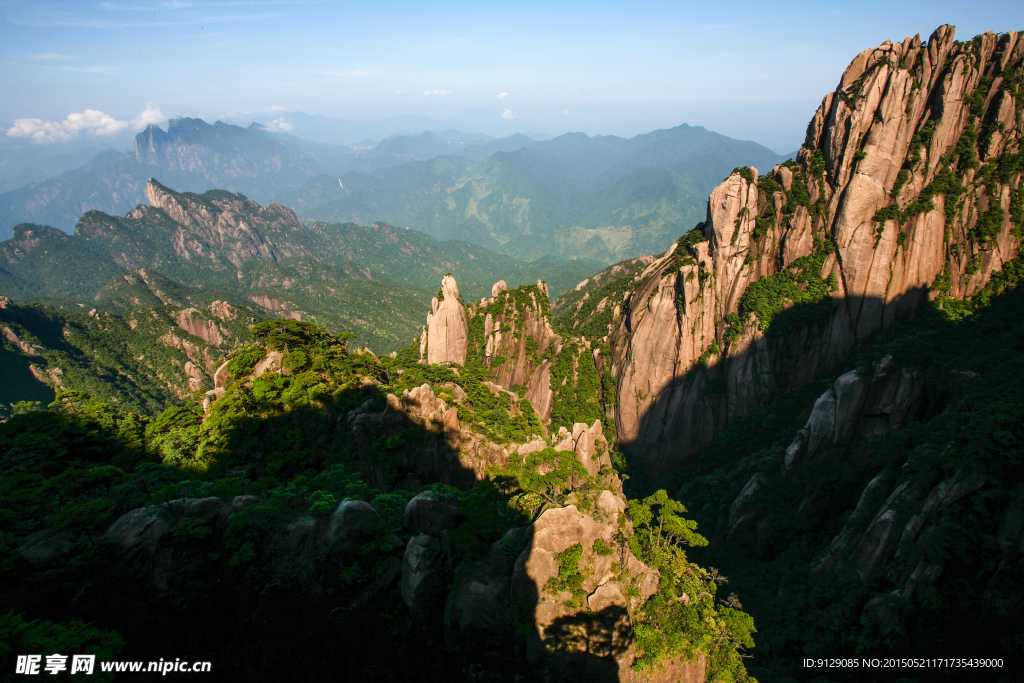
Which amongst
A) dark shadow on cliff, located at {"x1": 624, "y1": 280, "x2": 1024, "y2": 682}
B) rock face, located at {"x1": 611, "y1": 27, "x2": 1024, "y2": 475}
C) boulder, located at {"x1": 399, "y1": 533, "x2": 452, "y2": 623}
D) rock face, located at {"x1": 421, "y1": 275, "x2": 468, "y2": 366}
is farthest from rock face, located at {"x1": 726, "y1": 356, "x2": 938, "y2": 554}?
rock face, located at {"x1": 421, "y1": 275, "x2": 468, "y2": 366}

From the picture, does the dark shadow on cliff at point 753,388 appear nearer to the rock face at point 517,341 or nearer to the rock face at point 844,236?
the rock face at point 844,236

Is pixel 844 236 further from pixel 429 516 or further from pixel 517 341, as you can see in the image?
pixel 429 516

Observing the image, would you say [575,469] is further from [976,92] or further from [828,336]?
[976,92]

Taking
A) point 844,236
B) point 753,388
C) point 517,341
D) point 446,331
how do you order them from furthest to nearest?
point 517,341, point 446,331, point 753,388, point 844,236

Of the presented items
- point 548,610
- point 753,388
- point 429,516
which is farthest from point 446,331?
point 548,610

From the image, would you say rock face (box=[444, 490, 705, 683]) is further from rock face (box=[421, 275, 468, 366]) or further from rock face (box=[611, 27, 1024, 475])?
rock face (box=[421, 275, 468, 366])

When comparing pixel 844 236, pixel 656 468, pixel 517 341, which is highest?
pixel 844 236

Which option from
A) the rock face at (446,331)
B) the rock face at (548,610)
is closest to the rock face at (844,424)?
the rock face at (548,610)
